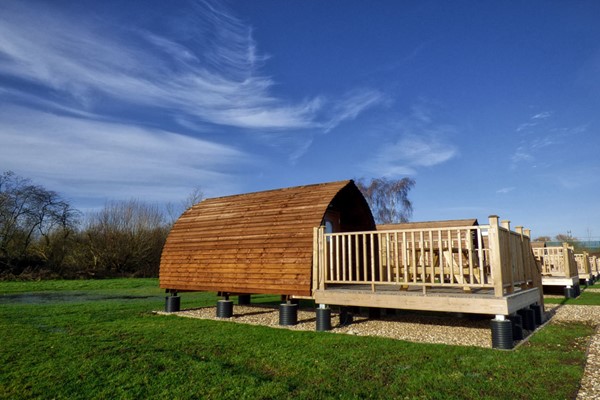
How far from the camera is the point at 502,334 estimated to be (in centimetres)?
686

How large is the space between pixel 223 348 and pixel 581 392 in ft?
17.8

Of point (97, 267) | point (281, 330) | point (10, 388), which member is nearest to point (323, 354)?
point (281, 330)

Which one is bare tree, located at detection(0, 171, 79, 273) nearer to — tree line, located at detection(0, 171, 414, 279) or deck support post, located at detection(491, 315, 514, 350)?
tree line, located at detection(0, 171, 414, 279)

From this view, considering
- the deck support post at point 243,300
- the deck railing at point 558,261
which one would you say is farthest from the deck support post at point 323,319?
the deck railing at point 558,261

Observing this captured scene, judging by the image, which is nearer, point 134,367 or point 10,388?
point 10,388

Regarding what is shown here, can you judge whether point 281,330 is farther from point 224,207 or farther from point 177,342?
point 224,207

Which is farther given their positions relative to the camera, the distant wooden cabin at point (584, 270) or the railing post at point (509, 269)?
the distant wooden cabin at point (584, 270)

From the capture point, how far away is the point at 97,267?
34719 millimetres

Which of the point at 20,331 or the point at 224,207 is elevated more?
the point at 224,207

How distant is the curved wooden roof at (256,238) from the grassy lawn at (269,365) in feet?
6.06

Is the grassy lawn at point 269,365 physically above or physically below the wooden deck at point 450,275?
below

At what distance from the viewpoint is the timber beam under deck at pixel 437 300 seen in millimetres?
7043

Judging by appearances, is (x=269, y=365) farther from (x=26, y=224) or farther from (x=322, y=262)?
(x=26, y=224)

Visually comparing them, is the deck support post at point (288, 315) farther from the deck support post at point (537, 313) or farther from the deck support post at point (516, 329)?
the deck support post at point (537, 313)
